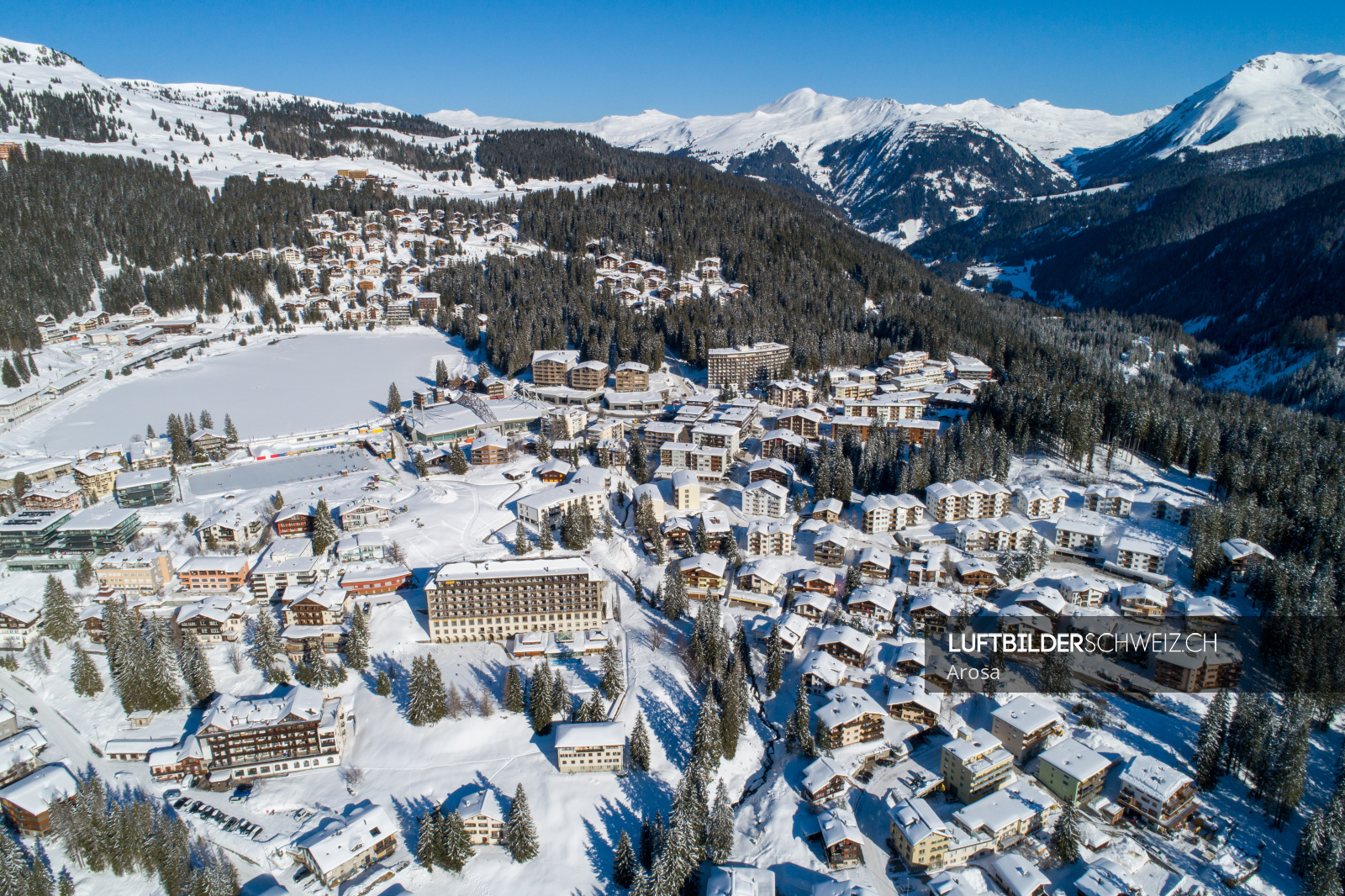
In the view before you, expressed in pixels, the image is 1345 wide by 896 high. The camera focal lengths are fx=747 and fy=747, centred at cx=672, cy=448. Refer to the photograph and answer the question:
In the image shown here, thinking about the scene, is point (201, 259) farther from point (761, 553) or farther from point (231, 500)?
point (761, 553)

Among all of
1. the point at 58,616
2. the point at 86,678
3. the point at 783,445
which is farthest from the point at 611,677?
the point at 783,445

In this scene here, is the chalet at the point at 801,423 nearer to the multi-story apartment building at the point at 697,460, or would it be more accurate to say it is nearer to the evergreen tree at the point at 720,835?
the multi-story apartment building at the point at 697,460

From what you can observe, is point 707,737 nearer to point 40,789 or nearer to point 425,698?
point 425,698

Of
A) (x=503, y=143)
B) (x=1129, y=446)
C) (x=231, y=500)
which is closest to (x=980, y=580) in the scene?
(x=1129, y=446)

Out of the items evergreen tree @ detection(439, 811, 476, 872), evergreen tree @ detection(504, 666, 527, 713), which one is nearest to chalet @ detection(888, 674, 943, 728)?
evergreen tree @ detection(504, 666, 527, 713)

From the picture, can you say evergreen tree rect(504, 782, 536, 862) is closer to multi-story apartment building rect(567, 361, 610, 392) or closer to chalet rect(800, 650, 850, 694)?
chalet rect(800, 650, 850, 694)
